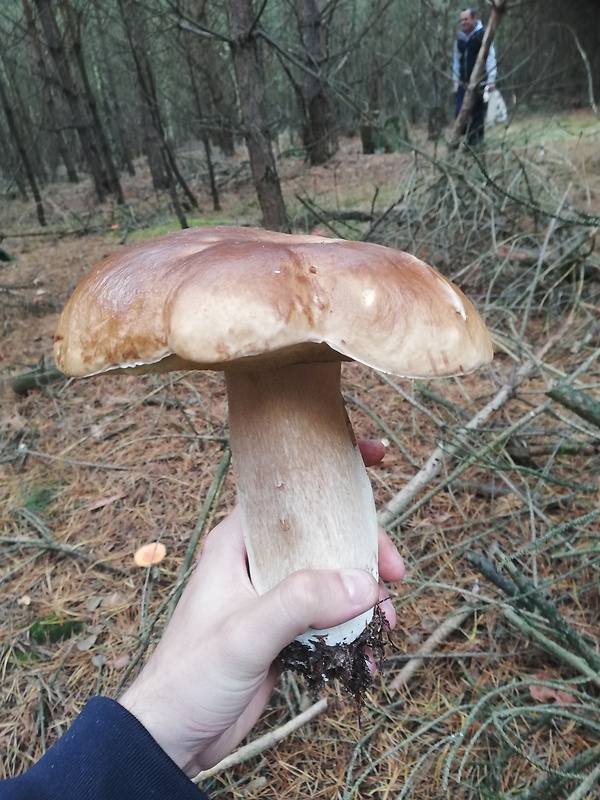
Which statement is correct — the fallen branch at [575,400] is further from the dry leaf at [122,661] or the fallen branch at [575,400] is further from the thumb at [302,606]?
the dry leaf at [122,661]

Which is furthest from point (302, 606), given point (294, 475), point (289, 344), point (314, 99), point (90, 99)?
point (90, 99)

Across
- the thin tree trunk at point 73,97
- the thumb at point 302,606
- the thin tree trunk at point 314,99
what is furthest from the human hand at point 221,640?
the thin tree trunk at point 73,97

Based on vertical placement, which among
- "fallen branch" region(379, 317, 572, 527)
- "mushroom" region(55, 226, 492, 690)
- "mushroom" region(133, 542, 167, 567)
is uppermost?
"mushroom" region(55, 226, 492, 690)

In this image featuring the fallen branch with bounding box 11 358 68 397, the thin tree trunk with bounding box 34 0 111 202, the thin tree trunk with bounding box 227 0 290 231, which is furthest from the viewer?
the thin tree trunk with bounding box 34 0 111 202

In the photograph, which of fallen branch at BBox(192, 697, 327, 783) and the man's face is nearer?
fallen branch at BBox(192, 697, 327, 783)

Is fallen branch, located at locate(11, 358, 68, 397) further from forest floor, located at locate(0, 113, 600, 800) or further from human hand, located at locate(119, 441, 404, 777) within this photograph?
human hand, located at locate(119, 441, 404, 777)

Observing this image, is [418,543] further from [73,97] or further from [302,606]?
[73,97]

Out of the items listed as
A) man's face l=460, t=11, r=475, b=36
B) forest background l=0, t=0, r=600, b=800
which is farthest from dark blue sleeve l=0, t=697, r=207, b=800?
man's face l=460, t=11, r=475, b=36

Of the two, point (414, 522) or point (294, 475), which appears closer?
point (294, 475)
